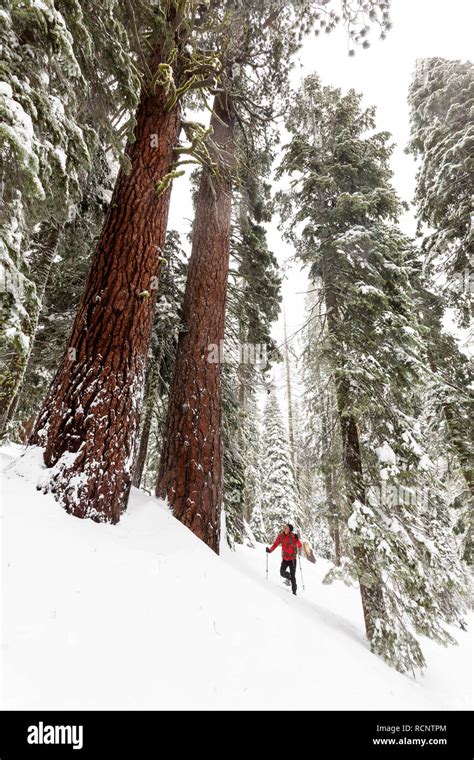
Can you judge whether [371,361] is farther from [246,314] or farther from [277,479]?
[277,479]

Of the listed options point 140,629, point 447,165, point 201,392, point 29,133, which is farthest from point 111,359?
point 447,165

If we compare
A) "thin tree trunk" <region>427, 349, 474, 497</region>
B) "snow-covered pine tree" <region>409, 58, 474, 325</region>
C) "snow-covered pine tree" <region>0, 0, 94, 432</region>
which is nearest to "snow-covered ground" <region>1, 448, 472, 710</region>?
"snow-covered pine tree" <region>0, 0, 94, 432</region>

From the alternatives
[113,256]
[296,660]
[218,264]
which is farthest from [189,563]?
[218,264]

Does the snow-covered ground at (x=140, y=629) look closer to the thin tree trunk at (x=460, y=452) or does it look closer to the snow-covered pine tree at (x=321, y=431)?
the snow-covered pine tree at (x=321, y=431)

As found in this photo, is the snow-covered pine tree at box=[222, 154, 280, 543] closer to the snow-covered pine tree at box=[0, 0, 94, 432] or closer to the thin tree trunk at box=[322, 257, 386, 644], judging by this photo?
the thin tree trunk at box=[322, 257, 386, 644]

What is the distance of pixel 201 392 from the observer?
4828 mm

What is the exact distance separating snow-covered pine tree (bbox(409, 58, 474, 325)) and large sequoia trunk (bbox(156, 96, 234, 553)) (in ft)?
17.9

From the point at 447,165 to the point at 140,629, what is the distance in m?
10.1

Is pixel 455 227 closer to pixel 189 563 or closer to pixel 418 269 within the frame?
pixel 418 269

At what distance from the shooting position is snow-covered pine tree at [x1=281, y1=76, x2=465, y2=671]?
17.7 feet

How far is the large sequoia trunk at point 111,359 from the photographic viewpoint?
307cm

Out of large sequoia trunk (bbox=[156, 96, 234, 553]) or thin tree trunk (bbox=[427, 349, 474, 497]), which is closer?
large sequoia trunk (bbox=[156, 96, 234, 553])

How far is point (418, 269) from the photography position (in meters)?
10.7

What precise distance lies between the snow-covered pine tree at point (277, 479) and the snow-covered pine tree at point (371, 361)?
11.2 metres
